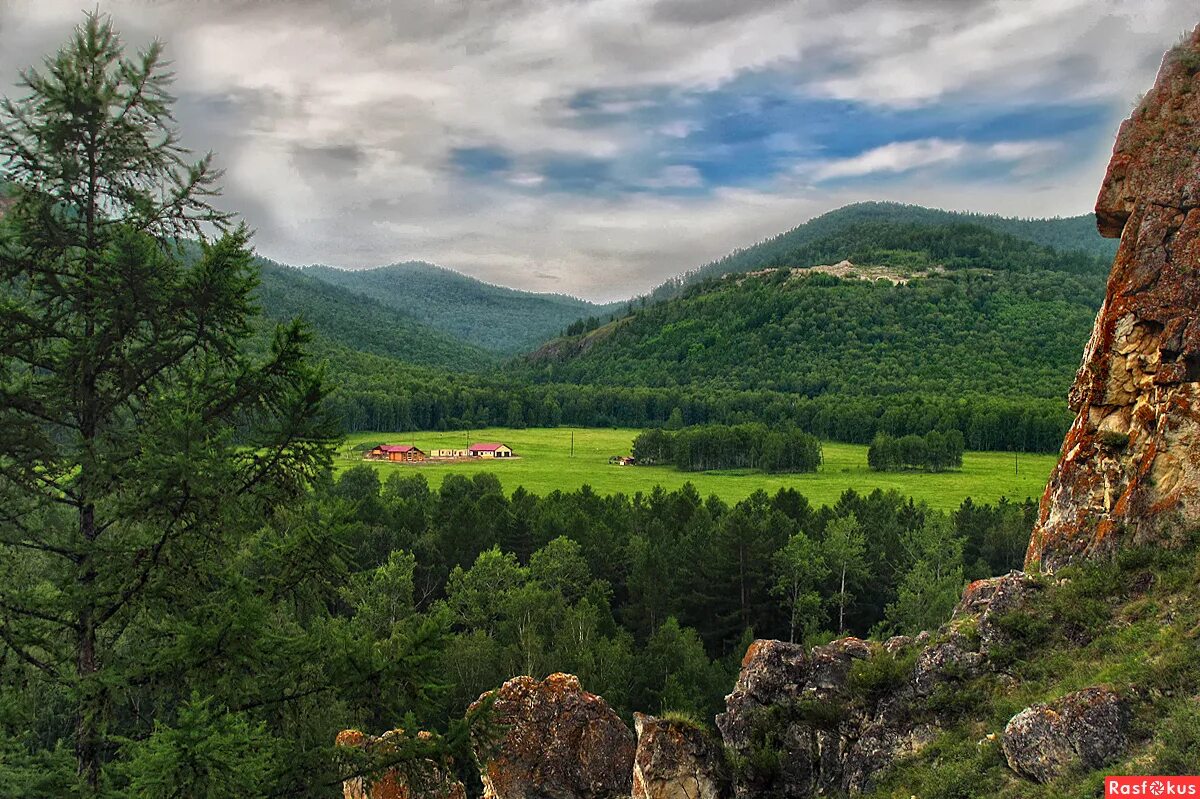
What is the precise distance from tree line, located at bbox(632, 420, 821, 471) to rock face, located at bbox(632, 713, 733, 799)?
96.1m

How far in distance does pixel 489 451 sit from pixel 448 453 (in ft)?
22.5

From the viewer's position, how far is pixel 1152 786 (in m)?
9.66

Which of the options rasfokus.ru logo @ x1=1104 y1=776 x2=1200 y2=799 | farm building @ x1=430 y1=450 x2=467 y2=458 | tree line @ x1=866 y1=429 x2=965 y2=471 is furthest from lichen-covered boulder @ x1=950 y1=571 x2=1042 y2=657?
farm building @ x1=430 y1=450 x2=467 y2=458

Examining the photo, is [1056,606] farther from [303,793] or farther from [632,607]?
[632,607]

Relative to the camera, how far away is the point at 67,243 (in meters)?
9.12

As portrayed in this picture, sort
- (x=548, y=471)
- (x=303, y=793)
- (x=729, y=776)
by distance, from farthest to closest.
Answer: (x=548, y=471) → (x=729, y=776) → (x=303, y=793)

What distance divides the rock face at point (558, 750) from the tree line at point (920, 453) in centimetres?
9710

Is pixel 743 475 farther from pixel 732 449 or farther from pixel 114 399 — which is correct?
pixel 114 399

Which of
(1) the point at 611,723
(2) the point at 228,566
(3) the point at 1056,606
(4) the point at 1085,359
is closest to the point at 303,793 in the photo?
(2) the point at 228,566

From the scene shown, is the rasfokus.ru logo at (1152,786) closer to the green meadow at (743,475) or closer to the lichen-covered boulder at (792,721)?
the lichen-covered boulder at (792,721)

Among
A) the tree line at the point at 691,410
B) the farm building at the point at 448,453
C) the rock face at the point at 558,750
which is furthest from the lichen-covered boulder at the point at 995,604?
the farm building at the point at 448,453

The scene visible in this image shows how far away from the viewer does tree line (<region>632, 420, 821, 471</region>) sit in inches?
4375

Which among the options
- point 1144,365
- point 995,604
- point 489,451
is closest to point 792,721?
point 995,604

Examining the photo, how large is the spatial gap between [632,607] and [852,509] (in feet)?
77.5
